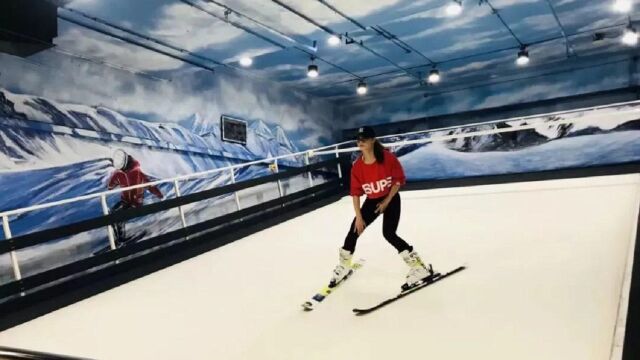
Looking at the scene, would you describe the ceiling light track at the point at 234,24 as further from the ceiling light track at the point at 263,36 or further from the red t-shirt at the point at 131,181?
the red t-shirt at the point at 131,181

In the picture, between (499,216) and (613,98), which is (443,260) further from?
(613,98)

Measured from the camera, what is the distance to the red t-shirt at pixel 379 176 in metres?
3.84

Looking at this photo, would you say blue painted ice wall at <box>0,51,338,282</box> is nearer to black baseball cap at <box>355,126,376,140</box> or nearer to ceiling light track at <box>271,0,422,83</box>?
ceiling light track at <box>271,0,422,83</box>

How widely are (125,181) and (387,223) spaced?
5942mm

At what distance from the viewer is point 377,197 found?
3920 mm

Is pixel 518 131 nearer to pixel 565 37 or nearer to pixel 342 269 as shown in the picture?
pixel 565 37

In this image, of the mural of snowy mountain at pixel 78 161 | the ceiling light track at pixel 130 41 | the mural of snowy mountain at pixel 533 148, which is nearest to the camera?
the mural of snowy mountain at pixel 78 161

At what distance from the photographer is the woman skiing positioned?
3738 mm

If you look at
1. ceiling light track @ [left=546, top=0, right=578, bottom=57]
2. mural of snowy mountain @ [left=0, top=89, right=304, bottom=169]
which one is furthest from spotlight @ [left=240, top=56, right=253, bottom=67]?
A: ceiling light track @ [left=546, top=0, right=578, bottom=57]

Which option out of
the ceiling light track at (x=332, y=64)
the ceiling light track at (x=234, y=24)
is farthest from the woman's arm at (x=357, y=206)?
the ceiling light track at (x=332, y=64)

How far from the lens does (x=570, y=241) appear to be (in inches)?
175

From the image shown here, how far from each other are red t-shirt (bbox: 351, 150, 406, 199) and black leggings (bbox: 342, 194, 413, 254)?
0.09 metres

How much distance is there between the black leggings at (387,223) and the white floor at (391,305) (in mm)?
387

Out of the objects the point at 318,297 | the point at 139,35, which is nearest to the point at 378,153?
the point at 318,297
